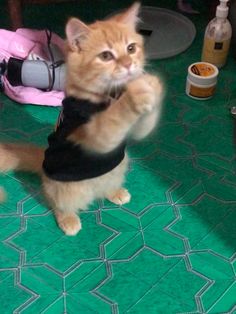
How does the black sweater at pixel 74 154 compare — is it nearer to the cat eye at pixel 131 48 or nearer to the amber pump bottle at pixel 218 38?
the cat eye at pixel 131 48

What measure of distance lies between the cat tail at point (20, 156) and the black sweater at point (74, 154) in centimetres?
17

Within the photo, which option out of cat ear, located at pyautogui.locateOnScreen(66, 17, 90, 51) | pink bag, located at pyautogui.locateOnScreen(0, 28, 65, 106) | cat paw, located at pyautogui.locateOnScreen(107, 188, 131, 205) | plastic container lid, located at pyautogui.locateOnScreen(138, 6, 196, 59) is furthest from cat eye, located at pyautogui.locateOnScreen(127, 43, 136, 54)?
plastic container lid, located at pyautogui.locateOnScreen(138, 6, 196, 59)

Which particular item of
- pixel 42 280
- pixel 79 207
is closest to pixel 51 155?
pixel 79 207

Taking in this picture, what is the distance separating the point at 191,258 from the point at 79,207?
0.37m

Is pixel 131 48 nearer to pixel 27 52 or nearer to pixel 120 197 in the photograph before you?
pixel 120 197

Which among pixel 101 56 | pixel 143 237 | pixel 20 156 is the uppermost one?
pixel 101 56

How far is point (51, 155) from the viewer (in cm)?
126

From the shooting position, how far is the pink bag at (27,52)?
184 cm

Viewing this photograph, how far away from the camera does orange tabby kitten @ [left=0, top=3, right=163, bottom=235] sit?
39.7 inches

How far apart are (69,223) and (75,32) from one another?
577mm

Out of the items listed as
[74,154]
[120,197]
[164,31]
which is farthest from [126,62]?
[164,31]

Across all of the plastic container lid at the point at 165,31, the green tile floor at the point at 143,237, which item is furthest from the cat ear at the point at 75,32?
the plastic container lid at the point at 165,31

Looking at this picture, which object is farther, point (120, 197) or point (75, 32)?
point (120, 197)

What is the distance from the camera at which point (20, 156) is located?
4.80 ft
